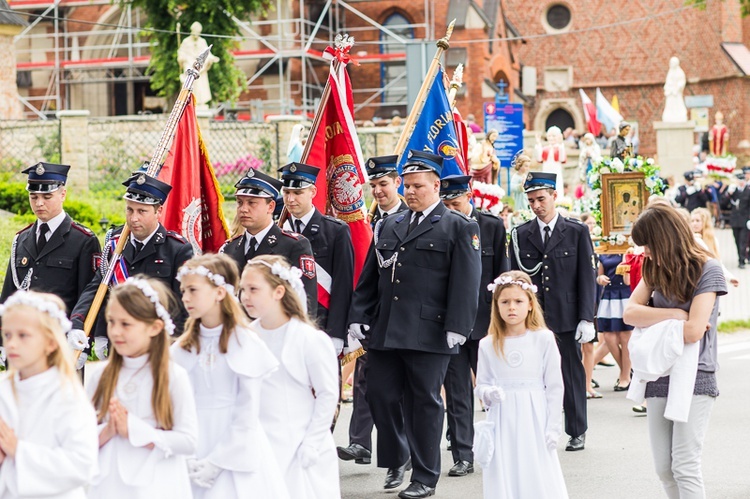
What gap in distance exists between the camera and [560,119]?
59562mm

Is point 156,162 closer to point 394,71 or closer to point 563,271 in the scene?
point 563,271

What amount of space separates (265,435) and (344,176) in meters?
4.48

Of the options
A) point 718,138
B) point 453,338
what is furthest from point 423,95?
point 718,138

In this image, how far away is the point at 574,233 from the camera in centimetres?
Result: 1048

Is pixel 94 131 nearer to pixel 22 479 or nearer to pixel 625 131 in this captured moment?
pixel 625 131

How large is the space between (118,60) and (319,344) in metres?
37.0

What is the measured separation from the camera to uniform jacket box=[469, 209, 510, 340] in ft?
33.3

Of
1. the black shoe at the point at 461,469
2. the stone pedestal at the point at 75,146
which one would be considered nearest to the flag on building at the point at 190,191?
the black shoe at the point at 461,469

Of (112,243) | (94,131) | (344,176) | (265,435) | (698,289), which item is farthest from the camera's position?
(94,131)

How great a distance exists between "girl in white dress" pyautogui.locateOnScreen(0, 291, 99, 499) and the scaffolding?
3623 cm

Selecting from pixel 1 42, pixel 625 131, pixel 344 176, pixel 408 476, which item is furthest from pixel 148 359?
pixel 1 42

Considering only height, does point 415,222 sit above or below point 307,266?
above

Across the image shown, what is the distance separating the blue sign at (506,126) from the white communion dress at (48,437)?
69.0 ft

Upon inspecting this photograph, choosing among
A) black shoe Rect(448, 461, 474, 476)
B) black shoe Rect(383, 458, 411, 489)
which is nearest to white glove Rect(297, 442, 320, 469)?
black shoe Rect(383, 458, 411, 489)
